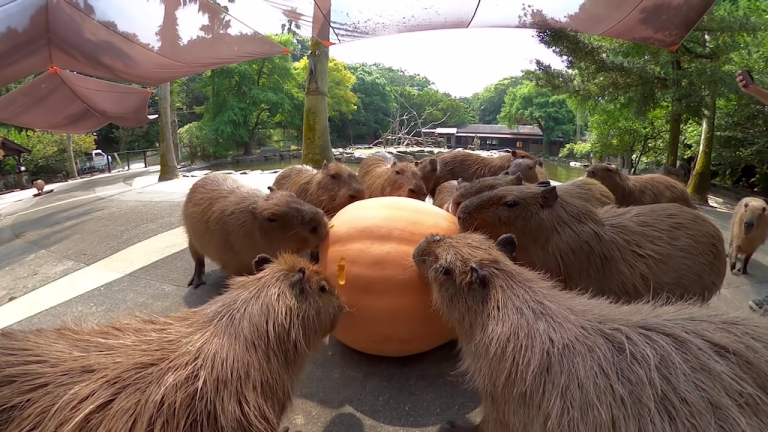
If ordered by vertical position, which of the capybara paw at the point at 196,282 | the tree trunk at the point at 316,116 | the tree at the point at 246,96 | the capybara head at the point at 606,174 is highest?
the tree at the point at 246,96

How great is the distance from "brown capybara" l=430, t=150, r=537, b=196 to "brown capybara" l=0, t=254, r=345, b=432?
423 centimetres

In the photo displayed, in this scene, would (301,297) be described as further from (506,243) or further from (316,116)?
(316,116)

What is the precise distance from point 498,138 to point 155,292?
45265mm

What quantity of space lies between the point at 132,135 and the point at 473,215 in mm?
37184

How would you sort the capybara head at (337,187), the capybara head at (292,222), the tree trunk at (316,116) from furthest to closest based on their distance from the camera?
the tree trunk at (316,116), the capybara head at (337,187), the capybara head at (292,222)

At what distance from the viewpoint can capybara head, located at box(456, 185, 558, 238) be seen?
2.83 metres

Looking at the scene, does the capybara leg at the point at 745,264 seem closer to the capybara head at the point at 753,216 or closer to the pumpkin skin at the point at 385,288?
the capybara head at the point at 753,216

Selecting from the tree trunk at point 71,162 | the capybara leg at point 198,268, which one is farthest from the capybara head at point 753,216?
the tree trunk at point 71,162

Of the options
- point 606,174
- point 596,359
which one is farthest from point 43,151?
point 596,359

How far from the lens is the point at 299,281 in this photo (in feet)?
6.67

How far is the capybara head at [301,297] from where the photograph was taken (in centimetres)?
193

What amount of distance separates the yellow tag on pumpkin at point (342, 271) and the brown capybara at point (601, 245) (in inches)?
36.4

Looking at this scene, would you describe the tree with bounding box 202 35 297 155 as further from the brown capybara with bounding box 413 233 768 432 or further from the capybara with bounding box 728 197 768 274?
the brown capybara with bounding box 413 233 768 432

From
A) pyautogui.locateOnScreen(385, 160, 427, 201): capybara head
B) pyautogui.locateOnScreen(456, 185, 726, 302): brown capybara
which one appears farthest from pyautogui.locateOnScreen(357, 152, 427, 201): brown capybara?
pyautogui.locateOnScreen(456, 185, 726, 302): brown capybara
